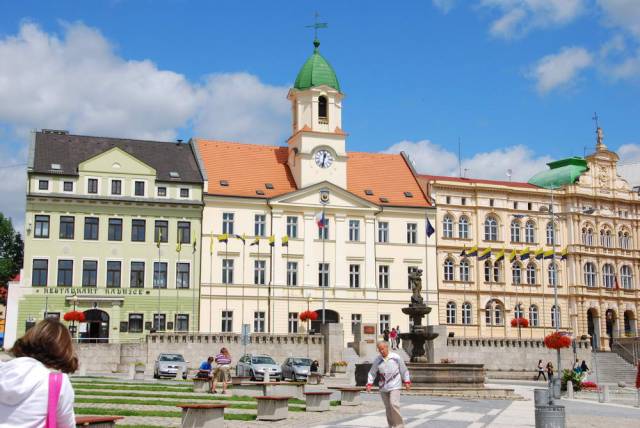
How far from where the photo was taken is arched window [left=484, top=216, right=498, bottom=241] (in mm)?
67875

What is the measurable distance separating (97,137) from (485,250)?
1164 inches

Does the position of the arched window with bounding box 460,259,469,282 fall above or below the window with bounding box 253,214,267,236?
below

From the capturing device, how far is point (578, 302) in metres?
68.3

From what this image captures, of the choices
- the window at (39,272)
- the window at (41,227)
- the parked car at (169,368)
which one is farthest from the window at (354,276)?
the parked car at (169,368)

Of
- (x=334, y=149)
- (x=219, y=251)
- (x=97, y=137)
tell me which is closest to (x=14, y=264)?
(x=97, y=137)

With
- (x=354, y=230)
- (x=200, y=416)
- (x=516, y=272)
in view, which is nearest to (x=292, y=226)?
(x=354, y=230)

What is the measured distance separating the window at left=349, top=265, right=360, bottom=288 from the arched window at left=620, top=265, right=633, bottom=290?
2444 centimetres

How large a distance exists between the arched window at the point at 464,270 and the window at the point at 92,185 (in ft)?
92.1

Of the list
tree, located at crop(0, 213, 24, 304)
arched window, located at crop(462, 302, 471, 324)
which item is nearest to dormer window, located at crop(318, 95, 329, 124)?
arched window, located at crop(462, 302, 471, 324)

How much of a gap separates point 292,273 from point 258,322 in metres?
4.36

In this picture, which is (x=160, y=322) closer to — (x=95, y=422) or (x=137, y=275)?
(x=137, y=275)

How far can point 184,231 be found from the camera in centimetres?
5784

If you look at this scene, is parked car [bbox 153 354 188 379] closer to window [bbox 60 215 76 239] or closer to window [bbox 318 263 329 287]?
window [bbox 60 215 76 239]

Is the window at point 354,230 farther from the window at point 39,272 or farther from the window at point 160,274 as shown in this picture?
Answer: the window at point 39,272
